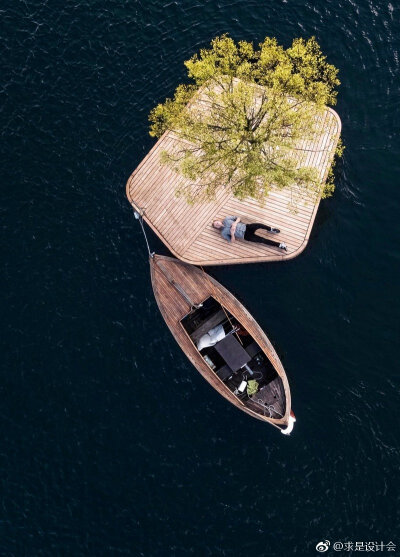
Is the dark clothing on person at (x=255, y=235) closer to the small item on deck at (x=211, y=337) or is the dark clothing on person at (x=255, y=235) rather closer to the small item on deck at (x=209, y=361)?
the small item on deck at (x=211, y=337)

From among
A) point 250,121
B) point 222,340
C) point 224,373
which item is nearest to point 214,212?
point 250,121

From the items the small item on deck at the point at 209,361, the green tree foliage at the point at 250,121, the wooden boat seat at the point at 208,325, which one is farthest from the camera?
the wooden boat seat at the point at 208,325

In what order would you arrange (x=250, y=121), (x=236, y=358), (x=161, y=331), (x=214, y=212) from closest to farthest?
1. (x=250, y=121)
2. (x=236, y=358)
3. (x=214, y=212)
4. (x=161, y=331)

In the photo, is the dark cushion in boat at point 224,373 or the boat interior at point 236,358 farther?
the dark cushion in boat at point 224,373

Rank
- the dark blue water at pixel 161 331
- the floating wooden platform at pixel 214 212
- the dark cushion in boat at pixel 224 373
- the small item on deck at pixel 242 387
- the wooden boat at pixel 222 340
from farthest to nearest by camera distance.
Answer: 1. the floating wooden platform at pixel 214 212
2. the dark cushion in boat at pixel 224 373
3. the small item on deck at pixel 242 387
4. the wooden boat at pixel 222 340
5. the dark blue water at pixel 161 331

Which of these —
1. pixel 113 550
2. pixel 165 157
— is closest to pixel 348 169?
pixel 165 157

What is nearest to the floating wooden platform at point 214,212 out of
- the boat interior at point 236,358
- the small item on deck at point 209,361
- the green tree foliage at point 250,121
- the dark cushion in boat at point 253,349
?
the green tree foliage at point 250,121

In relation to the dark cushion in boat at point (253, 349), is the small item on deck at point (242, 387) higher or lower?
lower

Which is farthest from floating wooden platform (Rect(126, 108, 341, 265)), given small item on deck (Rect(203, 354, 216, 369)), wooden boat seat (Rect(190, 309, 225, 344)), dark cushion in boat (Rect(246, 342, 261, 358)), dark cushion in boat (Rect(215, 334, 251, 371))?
small item on deck (Rect(203, 354, 216, 369))

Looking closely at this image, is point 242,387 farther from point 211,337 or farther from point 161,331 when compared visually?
point 161,331
